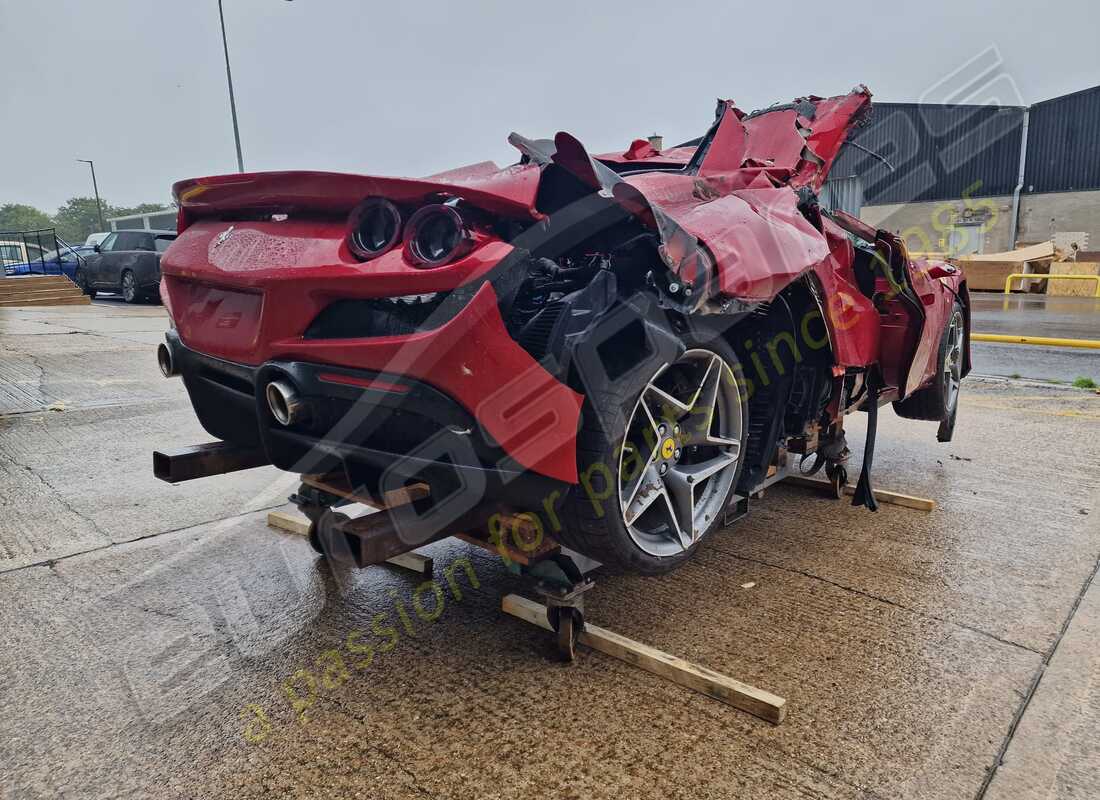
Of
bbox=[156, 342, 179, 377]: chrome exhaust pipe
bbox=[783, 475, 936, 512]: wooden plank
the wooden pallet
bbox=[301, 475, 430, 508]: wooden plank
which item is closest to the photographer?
bbox=[301, 475, 430, 508]: wooden plank

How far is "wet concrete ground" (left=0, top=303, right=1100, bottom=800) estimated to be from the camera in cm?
176

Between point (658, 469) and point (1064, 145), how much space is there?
32.6 metres

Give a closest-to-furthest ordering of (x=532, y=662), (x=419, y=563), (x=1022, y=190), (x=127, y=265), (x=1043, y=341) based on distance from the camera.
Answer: (x=532, y=662) → (x=419, y=563) → (x=1043, y=341) → (x=127, y=265) → (x=1022, y=190)

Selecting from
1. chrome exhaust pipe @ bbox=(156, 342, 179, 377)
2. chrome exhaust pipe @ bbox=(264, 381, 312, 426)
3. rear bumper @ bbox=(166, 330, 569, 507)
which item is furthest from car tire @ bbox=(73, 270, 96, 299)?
chrome exhaust pipe @ bbox=(264, 381, 312, 426)

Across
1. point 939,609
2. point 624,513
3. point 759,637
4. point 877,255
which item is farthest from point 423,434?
point 877,255

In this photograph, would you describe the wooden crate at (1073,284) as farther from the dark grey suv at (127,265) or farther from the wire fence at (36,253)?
the wire fence at (36,253)

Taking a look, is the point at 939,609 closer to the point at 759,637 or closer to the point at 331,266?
the point at 759,637

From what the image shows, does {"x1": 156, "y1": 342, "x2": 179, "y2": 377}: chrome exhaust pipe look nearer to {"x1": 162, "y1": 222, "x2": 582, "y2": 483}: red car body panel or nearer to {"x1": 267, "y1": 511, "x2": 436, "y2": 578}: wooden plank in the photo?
{"x1": 162, "y1": 222, "x2": 582, "y2": 483}: red car body panel

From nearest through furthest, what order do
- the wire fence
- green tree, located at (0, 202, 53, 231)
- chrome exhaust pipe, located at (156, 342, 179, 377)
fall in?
chrome exhaust pipe, located at (156, 342, 179, 377)
the wire fence
green tree, located at (0, 202, 53, 231)

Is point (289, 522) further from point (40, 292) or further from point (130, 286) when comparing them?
point (130, 286)

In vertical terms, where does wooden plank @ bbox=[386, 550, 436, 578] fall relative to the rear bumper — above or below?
below

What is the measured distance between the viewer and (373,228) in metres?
1.95

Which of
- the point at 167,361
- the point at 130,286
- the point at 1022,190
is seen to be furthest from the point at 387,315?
the point at 1022,190

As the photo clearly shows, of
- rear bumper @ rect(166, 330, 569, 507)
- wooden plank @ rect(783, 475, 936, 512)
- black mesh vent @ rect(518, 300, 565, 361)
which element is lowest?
wooden plank @ rect(783, 475, 936, 512)
